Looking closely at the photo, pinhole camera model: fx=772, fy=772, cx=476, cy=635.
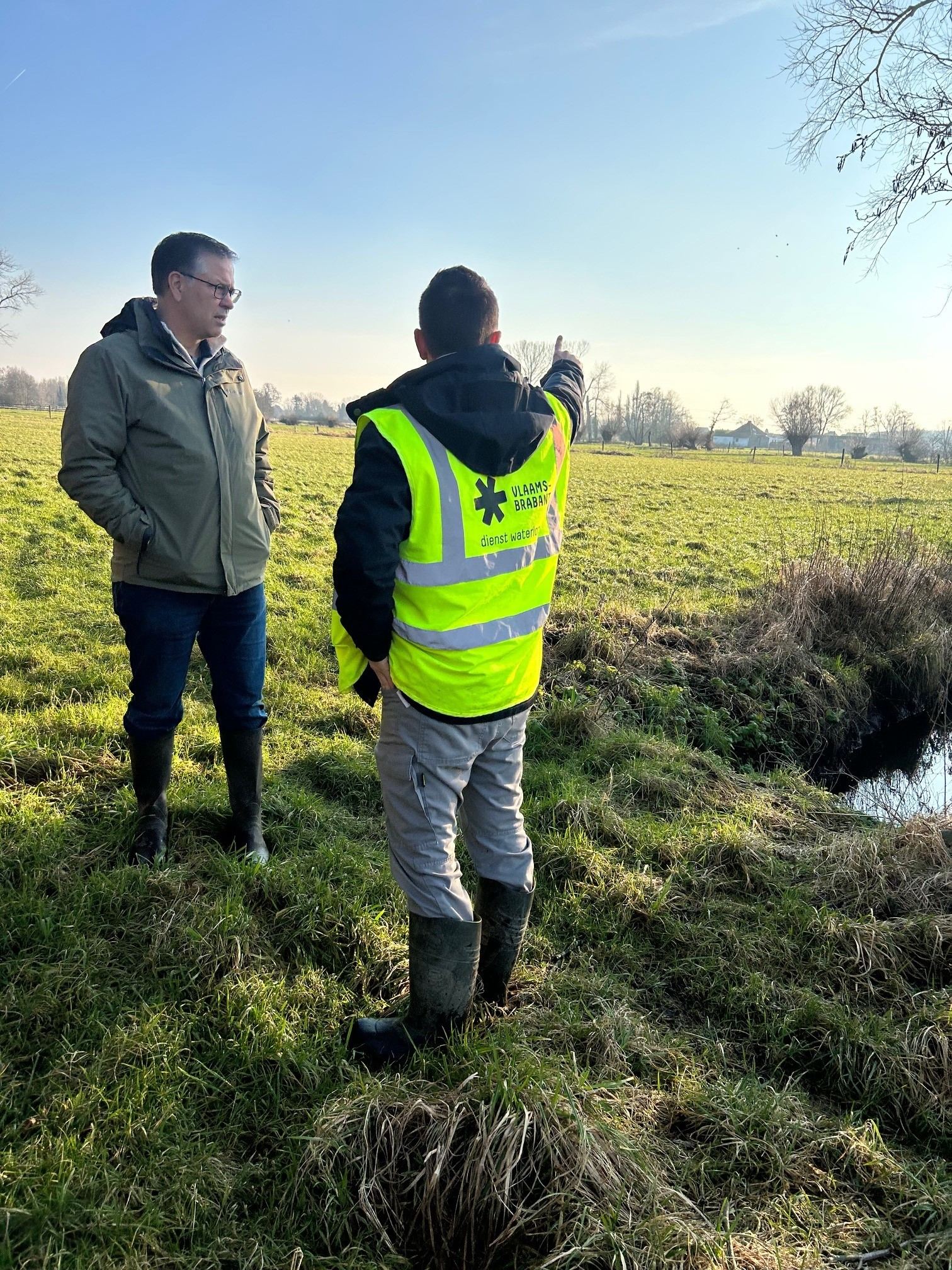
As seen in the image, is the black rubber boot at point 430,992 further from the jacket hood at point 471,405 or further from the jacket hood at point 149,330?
the jacket hood at point 149,330

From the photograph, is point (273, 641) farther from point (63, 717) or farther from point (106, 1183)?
point (106, 1183)

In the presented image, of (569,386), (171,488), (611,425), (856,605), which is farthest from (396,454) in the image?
(611,425)

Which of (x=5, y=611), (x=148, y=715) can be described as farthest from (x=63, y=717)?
(x=5, y=611)

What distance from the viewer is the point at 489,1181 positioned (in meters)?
2.04

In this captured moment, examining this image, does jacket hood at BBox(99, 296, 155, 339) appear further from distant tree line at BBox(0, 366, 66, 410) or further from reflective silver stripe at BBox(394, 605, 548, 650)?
distant tree line at BBox(0, 366, 66, 410)

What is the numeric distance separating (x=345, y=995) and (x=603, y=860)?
1530 millimetres

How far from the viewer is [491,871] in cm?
268

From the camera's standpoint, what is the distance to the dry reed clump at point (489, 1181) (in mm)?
1971

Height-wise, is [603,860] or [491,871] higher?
[491,871]

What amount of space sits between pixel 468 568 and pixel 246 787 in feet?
5.97

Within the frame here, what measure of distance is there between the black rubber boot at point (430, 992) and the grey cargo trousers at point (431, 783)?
6cm

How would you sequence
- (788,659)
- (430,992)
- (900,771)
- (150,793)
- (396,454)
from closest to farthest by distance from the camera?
(396,454)
(430,992)
(150,793)
(900,771)
(788,659)

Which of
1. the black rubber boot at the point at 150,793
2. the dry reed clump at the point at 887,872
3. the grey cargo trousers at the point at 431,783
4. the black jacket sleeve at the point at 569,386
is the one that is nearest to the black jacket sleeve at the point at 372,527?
the grey cargo trousers at the point at 431,783

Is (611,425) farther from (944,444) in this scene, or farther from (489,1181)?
(489,1181)
